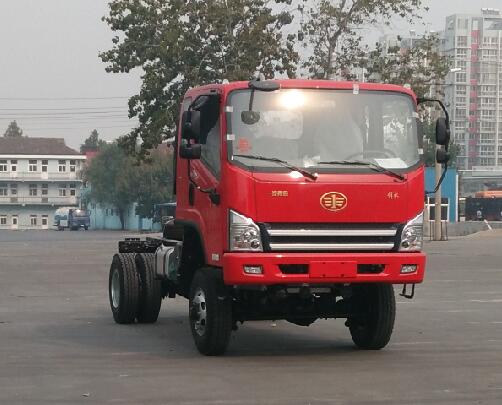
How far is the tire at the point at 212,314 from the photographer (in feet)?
39.1

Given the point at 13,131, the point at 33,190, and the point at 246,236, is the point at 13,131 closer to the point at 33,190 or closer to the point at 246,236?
the point at 33,190

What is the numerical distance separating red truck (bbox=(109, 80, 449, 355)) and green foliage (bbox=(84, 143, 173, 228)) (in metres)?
83.6

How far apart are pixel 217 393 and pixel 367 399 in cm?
128

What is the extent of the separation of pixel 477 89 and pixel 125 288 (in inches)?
6308

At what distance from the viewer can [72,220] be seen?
126562 millimetres

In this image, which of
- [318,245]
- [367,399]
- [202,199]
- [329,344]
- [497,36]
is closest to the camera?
[367,399]

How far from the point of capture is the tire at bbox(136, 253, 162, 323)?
15473 millimetres

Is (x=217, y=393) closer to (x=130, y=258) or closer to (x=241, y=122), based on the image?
(x=241, y=122)

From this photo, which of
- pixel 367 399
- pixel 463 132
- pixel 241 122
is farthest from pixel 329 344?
pixel 463 132

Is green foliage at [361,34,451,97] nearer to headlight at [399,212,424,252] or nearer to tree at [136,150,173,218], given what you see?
tree at [136,150,173,218]

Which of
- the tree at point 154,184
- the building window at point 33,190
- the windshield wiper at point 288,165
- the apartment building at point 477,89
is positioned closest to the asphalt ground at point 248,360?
the windshield wiper at point 288,165

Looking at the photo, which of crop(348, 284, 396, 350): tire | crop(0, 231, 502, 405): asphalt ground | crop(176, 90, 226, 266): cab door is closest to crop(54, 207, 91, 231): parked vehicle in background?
crop(0, 231, 502, 405): asphalt ground

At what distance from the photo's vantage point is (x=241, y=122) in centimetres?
1177

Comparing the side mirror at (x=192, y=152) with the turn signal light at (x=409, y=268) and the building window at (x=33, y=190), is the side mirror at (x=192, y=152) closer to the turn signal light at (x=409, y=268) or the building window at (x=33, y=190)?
the turn signal light at (x=409, y=268)
